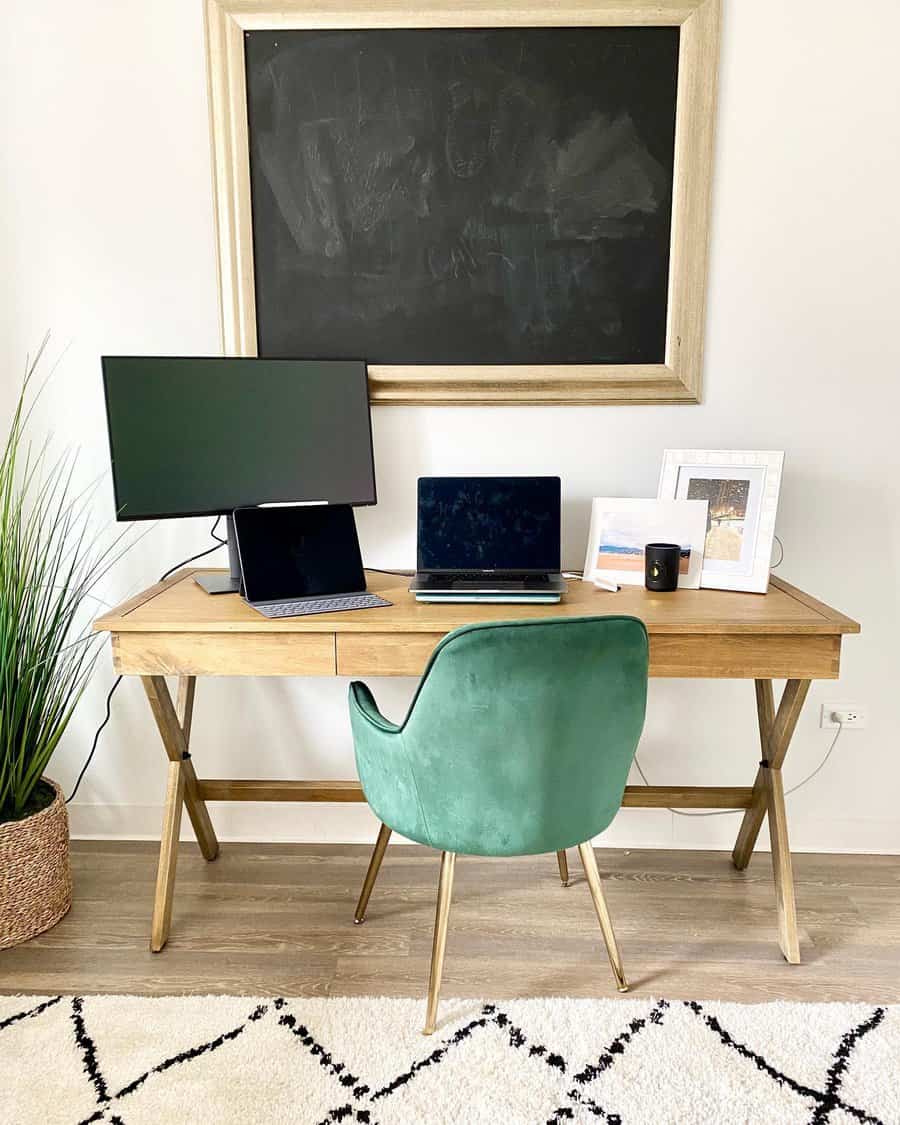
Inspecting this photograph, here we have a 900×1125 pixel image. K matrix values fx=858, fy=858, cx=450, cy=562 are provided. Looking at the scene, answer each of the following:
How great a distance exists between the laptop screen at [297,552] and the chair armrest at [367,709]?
30cm

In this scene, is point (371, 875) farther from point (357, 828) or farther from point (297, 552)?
point (297, 552)

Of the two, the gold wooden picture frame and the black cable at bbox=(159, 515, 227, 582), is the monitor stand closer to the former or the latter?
the black cable at bbox=(159, 515, 227, 582)

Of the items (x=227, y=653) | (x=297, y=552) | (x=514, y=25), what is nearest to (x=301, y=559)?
(x=297, y=552)

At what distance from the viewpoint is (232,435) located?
2.03 meters

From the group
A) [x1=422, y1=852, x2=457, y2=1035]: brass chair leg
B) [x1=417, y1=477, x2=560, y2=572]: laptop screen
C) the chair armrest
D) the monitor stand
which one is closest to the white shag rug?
[x1=422, y1=852, x2=457, y2=1035]: brass chair leg

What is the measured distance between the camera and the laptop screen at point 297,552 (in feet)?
6.31

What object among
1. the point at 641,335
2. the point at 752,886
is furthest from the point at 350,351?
the point at 752,886

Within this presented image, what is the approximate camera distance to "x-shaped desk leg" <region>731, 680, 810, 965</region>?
190 cm

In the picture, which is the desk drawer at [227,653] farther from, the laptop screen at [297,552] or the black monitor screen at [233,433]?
the black monitor screen at [233,433]

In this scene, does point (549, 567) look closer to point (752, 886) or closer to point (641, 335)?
point (641, 335)

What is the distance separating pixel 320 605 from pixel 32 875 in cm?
93

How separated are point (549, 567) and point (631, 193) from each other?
947mm

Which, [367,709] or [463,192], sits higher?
[463,192]

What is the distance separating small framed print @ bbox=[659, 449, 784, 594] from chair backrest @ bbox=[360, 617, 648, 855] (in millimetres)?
571
